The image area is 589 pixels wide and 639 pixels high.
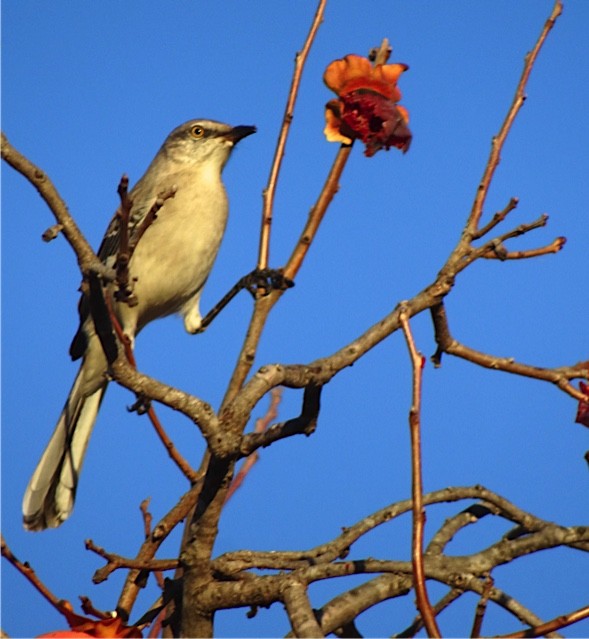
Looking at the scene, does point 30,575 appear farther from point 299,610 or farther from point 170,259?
point 170,259

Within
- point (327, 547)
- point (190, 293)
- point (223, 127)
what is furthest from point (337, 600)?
point (223, 127)

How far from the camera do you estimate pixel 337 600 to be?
235 centimetres

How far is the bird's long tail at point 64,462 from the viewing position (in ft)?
14.3

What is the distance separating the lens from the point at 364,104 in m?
2.50

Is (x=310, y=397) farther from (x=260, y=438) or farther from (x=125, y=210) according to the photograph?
(x=125, y=210)

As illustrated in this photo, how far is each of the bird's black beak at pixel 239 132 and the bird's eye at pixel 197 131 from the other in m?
0.18

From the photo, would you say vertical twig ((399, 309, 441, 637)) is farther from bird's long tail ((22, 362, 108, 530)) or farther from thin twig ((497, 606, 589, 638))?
bird's long tail ((22, 362, 108, 530))

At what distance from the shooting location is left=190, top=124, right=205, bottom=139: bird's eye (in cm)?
554

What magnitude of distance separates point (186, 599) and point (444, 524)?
0.88 m

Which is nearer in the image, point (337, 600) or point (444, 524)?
point (337, 600)

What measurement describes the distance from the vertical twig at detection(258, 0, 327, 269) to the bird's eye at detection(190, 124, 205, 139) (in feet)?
10.1

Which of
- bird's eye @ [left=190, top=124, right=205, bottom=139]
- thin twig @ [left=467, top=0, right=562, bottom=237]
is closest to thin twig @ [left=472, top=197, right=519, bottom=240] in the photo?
thin twig @ [left=467, top=0, right=562, bottom=237]

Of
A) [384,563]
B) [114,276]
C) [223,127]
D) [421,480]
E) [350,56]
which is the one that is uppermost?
[223,127]

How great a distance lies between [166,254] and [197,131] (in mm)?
971
